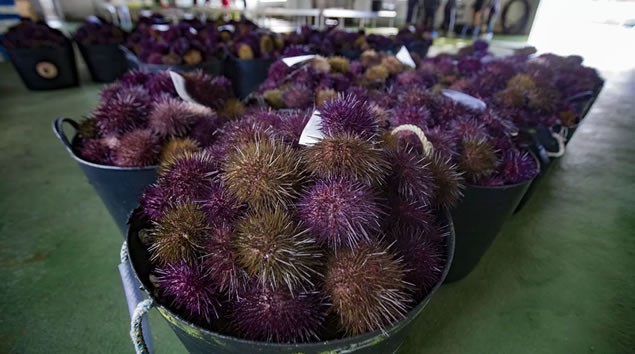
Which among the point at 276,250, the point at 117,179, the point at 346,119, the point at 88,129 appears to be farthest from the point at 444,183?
the point at 88,129

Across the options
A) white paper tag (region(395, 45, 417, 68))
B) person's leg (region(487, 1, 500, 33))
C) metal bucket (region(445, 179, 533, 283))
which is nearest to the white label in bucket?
metal bucket (region(445, 179, 533, 283))

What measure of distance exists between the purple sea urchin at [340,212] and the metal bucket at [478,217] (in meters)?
0.44

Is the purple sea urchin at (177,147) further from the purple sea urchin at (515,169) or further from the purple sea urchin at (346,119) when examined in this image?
the purple sea urchin at (515,169)

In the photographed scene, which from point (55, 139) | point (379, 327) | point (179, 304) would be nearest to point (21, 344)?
point (179, 304)

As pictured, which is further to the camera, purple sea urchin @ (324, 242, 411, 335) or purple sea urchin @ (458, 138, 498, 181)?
purple sea urchin @ (458, 138, 498, 181)

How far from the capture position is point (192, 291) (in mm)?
433

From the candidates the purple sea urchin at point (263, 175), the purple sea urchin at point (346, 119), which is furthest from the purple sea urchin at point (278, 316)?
the purple sea urchin at point (346, 119)

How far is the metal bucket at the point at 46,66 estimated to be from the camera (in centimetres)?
261

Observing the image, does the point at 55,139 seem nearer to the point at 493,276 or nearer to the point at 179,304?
the point at 179,304

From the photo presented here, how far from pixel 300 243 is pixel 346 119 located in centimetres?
18

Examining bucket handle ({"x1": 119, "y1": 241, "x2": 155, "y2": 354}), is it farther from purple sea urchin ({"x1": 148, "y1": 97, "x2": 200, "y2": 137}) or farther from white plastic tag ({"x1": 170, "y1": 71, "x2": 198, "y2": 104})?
white plastic tag ({"x1": 170, "y1": 71, "x2": 198, "y2": 104})

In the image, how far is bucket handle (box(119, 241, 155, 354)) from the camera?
45cm

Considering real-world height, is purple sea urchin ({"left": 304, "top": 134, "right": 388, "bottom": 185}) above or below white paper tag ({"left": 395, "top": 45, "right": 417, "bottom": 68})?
above

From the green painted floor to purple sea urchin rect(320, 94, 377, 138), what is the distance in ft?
2.24
